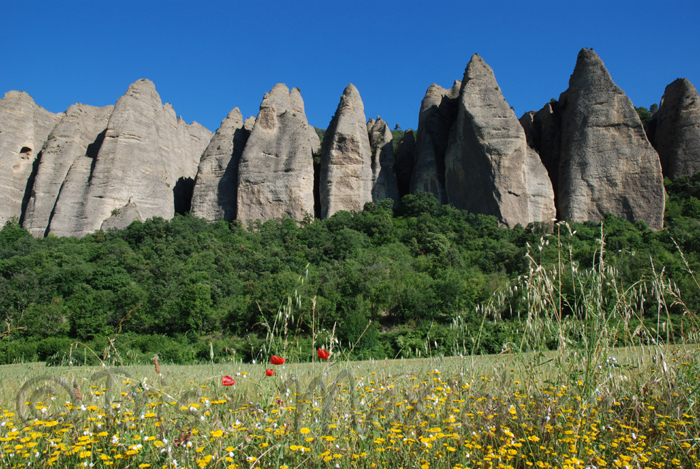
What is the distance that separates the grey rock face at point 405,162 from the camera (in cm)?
4474

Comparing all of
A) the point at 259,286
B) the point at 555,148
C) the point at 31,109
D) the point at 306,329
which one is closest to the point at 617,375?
the point at 306,329

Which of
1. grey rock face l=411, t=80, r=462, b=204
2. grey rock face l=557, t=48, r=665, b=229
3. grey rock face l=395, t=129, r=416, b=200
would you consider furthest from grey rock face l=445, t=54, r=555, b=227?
grey rock face l=395, t=129, r=416, b=200

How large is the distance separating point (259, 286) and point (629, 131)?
30614 mm

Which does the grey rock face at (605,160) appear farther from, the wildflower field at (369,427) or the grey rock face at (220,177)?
the wildflower field at (369,427)

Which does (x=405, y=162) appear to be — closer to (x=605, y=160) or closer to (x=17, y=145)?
(x=605, y=160)

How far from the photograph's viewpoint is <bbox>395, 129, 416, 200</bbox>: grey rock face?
44737 mm

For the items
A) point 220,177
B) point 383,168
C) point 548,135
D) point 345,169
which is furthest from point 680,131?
point 220,177

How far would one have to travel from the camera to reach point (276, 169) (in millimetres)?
38750

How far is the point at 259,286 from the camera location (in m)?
27.0

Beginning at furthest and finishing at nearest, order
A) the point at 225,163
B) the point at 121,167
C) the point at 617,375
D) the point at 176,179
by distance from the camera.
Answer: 1. the point at 176,179
2. the point at 225,163
3. the point at 121,167
4. the point at 617,375

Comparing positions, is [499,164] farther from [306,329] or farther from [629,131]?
[306,329]

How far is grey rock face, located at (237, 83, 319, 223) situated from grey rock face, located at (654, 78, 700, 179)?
3076cm

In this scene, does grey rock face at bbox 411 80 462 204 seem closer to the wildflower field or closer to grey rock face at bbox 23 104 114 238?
grey rock face at bbox 23 104 114 238

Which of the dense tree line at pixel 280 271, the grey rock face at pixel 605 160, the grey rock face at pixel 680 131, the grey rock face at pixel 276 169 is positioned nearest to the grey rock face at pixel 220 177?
the grey rock face at pixel 276 169
